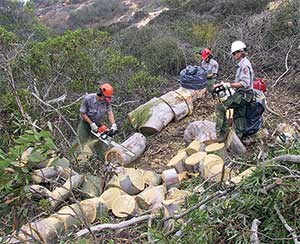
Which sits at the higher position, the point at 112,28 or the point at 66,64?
the point at 66,64

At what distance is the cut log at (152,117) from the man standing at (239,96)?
1176mm

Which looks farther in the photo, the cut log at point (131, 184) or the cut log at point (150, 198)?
the cut log at point (131, 184)

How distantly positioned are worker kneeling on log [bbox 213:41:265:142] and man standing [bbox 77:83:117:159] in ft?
4.17

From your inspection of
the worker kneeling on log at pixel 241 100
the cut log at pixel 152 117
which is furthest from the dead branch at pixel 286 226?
the cut log at pixel 152 117

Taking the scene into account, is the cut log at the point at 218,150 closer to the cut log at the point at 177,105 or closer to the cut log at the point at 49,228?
the cut log at the point at 177,105

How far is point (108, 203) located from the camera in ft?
15.7

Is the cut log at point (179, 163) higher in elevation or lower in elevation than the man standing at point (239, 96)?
lower

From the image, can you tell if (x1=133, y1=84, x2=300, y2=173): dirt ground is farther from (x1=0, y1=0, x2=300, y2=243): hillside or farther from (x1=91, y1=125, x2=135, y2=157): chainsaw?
(x1=91, y1=125, x2=135, y2=157): chainsaw

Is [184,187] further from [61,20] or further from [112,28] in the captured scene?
[61,20]

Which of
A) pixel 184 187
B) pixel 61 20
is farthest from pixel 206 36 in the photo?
pixel 61 20

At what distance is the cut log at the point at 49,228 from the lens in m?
4.20

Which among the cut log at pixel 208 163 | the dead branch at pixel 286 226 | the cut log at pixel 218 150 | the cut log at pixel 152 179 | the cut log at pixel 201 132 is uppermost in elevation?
the dead branch at pixel 286 226

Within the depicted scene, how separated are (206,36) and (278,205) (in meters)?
8.80

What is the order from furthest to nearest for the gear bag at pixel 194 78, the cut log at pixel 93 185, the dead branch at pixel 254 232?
the gear bag at pixel 194 78 < the cut log at pixel 93 185 < the dead branch at pixel 254 232
